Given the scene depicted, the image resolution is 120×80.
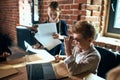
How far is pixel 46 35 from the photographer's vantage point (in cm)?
158

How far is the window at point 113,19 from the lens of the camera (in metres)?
1.98

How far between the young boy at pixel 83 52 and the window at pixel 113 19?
2.73 ft

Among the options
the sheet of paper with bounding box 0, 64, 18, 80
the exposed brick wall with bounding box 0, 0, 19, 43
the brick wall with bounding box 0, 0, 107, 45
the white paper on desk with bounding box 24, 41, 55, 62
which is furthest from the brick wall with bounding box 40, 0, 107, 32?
the exposed brick wall with bounding box 0, 0, 19, 43

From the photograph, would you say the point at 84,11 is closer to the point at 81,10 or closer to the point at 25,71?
the point at 81,10

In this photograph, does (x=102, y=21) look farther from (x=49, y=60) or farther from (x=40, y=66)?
(x=40, y=66)

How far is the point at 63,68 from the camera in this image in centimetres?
122

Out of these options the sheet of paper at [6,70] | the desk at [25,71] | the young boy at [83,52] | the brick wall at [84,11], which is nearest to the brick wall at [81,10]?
the brick wall at [84,11]

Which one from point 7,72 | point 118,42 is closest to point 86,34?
point 7,72

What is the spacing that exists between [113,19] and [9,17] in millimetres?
3080

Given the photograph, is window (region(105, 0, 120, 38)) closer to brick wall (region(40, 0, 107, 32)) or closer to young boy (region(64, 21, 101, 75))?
brick wall (region(40, 0, 107, 32))

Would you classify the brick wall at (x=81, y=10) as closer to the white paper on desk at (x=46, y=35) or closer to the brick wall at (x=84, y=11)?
the brick wall at (x=84, y=11)

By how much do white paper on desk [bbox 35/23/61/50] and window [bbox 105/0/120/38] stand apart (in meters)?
0.76

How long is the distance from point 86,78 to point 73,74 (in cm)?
9

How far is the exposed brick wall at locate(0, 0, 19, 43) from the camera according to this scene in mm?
4183
